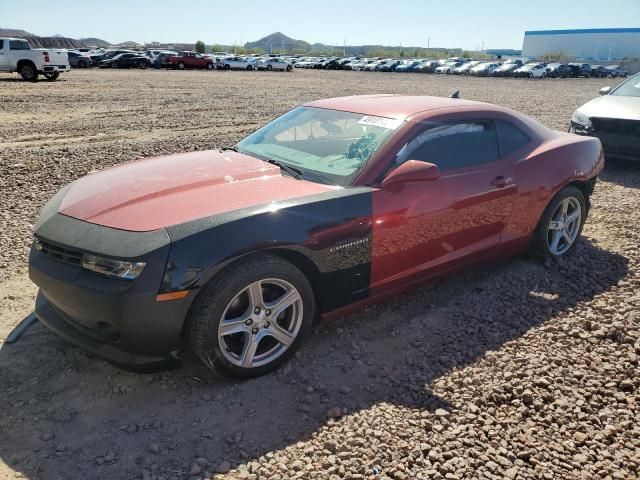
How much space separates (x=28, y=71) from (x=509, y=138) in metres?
23.9

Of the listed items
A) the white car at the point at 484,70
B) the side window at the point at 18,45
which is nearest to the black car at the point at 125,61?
the side window at the point at 18,45

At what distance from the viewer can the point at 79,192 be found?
133 inches

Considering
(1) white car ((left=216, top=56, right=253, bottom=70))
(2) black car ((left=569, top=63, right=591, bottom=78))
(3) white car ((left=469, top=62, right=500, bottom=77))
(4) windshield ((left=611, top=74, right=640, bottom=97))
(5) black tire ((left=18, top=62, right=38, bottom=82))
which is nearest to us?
(4) windshield ((left=611, top=74, right=640, bottom=97))

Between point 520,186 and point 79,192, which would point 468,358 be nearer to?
point 520,186

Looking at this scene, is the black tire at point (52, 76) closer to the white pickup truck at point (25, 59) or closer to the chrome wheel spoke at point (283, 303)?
the white pickup truck at point (25, 59)

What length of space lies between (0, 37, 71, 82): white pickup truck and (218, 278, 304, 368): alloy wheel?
23.9 metres

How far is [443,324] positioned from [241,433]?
66.2 inches

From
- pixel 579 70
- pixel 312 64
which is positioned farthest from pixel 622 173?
pixel 312 64

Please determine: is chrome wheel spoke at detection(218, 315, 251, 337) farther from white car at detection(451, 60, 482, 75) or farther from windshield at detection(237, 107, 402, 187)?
white car at detection(451, 60, 482, 75)

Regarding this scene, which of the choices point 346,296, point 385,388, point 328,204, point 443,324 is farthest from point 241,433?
point 443,324

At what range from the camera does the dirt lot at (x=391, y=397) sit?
8.09 ft

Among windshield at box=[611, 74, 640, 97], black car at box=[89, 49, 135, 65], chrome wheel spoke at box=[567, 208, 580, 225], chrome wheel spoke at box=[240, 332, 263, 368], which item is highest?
black car at box=[89, 49, 135, 65]

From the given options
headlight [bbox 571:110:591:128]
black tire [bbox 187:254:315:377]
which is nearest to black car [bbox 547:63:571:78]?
headlight [bbox 571:110:591:128]

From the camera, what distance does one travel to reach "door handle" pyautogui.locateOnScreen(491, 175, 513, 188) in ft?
12.9
